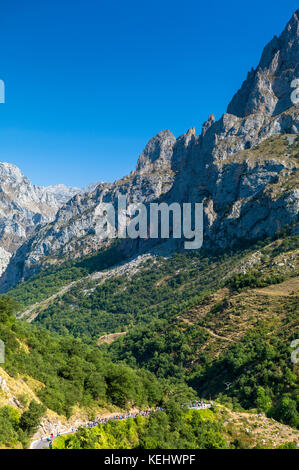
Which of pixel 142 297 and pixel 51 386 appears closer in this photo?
pixel 51 386

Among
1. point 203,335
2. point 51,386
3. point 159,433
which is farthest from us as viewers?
point 203,335

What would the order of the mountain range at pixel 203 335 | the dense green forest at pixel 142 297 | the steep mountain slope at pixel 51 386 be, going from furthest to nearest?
the dense green forest at pixel 142 297 < the mountain range at pixel 203 335 < the steep mountain slope at pixel 51 386

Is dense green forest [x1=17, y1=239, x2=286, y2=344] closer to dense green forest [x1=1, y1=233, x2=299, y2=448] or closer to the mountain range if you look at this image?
the mountain range

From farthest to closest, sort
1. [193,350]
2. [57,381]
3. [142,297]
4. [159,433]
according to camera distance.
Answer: [142,297], [193,350], [57,381], [159,433]

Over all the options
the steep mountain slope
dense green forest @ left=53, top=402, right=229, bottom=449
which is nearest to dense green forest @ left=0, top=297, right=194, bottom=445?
the steep mountain slope

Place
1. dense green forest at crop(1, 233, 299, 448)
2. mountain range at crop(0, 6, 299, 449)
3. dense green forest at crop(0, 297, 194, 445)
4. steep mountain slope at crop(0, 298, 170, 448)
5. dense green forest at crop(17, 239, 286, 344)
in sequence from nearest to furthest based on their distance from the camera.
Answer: dense green forest at crop(0, 297, 194, 445) < steep mountain slope at crop(0, 298, 170, 448) < mountain range at crop(0, 6, 299, 449) < dense green forest at crop(1, 233, 299, 448) < dense green forest at crop(17, 239, 286, 344)

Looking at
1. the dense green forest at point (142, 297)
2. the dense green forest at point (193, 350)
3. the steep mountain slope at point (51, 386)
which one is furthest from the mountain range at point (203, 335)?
the dense green forest at point (142, 297)

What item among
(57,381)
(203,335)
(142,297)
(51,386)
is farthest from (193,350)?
(142,297)

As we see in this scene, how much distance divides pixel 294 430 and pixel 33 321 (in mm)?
160966

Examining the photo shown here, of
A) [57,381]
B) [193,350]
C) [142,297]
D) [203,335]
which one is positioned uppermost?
[57,381]

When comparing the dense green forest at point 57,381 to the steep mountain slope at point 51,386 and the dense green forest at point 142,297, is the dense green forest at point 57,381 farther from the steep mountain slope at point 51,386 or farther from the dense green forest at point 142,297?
the dense green forest at point 142,297

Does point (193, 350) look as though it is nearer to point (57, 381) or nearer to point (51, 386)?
point (57, 381)

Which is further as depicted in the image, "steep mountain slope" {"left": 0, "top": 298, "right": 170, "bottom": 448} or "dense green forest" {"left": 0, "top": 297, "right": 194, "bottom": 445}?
"steep mountain slope" {"left": 0, "top": 298, "right": 170, "bottom": 448}
